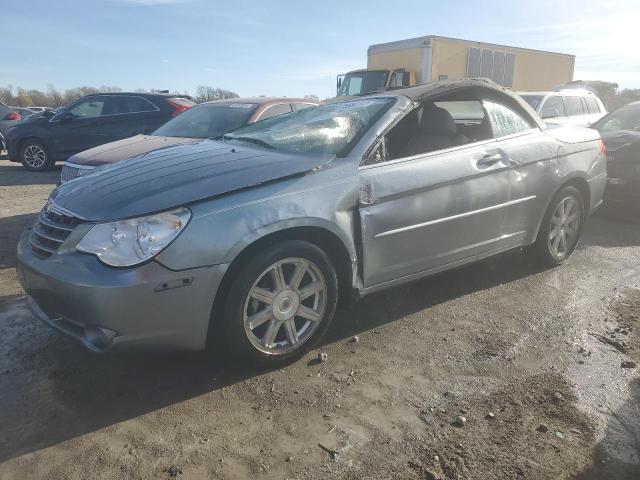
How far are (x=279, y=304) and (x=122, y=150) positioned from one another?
3991 millimetres

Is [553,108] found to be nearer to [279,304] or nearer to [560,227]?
[560,227]

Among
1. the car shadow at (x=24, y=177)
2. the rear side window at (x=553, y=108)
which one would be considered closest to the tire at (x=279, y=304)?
the car shadow at (x=24, y=177)

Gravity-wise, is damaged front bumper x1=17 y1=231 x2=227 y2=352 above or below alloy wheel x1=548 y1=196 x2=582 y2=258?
above

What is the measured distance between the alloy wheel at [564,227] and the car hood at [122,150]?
3748 mm

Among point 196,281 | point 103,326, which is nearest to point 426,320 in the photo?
point 196,281

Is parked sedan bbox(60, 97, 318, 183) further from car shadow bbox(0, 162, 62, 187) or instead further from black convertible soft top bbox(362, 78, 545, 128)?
car shadow bbox(0, 162, 62, 187)

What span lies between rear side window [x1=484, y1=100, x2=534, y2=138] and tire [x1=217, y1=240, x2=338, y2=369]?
6.61 feet

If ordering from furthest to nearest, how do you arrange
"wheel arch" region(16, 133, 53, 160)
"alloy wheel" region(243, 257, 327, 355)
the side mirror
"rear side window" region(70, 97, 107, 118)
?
1. "wheel arch" region(16, 133, 53, 160)
2. the side mirror
3. "rear side window" region(70, 97, 107, 118)
4. "alloy wheel" region(243, 257, 327, 355)

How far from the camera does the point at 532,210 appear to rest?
14.2 ft

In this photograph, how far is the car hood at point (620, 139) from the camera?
22.0ft

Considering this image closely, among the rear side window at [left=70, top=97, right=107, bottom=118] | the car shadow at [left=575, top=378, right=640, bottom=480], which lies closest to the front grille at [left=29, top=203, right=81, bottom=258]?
the car shadow at [left=575, top=378, right=640, bottom=480]

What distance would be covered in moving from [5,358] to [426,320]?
2.71 metres

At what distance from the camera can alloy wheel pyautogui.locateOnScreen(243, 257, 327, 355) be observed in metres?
2.91

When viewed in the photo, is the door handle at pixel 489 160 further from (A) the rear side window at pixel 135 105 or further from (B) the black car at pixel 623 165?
(A) the rear side window at pixel 135 105
